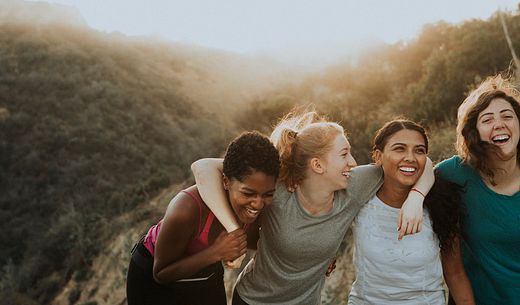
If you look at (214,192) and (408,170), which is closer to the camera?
(214,192)

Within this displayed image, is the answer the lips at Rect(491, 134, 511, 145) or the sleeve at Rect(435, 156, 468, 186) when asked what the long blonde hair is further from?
the lips at Rect(491, 134, 511, 145)

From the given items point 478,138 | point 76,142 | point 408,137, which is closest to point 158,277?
point 408,137

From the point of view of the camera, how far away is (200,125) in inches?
840

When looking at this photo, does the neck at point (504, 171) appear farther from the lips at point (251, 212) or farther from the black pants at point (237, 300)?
the black pants at point (237, 300)

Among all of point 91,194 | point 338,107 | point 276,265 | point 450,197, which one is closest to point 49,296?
point 91,194

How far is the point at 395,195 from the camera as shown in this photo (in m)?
2.74

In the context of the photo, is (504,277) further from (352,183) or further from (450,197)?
(352,183)

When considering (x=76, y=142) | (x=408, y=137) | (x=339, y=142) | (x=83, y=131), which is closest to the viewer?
(x=408, y=137)

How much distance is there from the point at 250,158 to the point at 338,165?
0.60m

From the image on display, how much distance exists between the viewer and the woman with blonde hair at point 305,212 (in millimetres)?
2654

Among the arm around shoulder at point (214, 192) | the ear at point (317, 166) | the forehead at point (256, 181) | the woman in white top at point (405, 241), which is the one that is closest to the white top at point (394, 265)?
the woman in white top at point (405, 241)

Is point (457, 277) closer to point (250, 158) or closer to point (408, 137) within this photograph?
point (408, 137)

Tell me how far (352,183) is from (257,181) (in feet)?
2.24

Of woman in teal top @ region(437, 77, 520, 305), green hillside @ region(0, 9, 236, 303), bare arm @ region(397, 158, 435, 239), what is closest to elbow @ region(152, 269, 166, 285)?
A: bare arm @ region(397, 158, 435, 239)
